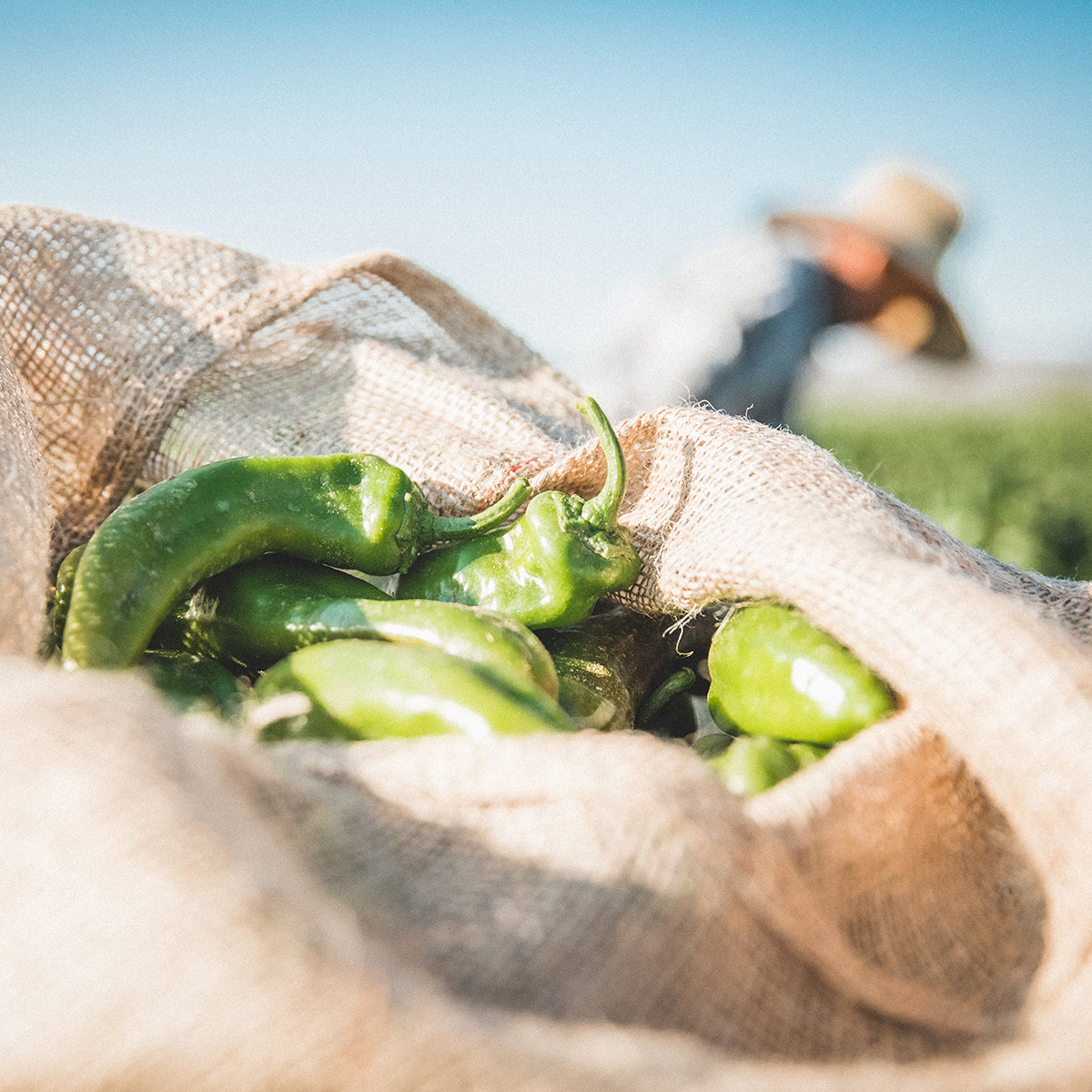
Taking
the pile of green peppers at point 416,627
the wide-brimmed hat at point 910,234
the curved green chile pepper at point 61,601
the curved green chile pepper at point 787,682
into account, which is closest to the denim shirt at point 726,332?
the wide-brimmed hat at point 910,234

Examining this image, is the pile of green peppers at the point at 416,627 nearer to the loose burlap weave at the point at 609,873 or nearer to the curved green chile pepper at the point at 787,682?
the curved green chile pepper at the point at 787,682

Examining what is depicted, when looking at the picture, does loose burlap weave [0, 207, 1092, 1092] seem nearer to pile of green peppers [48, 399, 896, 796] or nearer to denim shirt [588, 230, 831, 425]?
pile of green peppers [48, 399, 896, 796]

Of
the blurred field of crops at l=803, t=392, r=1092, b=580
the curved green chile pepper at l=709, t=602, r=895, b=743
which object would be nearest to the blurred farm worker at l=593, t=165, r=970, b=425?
the blurred field of crops at l=803, t=392, r=1092, b=580

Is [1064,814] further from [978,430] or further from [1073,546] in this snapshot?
[978,430]

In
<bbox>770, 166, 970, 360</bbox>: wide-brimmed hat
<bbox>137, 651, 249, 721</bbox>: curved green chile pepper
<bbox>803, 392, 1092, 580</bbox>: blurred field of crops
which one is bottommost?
<bbox>803, 392, 1092, 580</bbox>: blurred field of crops

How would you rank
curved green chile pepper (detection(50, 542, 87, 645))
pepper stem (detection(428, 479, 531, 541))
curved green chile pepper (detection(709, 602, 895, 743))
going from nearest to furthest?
curved green chile pepper (detection(709, 602, 895, 743)), curved green chile pepper (detection(50, 542, 87, 645)), pepper stem (detection(428, 479, 531, 541))

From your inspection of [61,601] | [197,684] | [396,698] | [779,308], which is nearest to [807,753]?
[396,698]

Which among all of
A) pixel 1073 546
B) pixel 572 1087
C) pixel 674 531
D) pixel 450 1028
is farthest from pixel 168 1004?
→ pixel 1073 546

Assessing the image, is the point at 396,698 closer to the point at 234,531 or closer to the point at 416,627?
the point at 416,627
